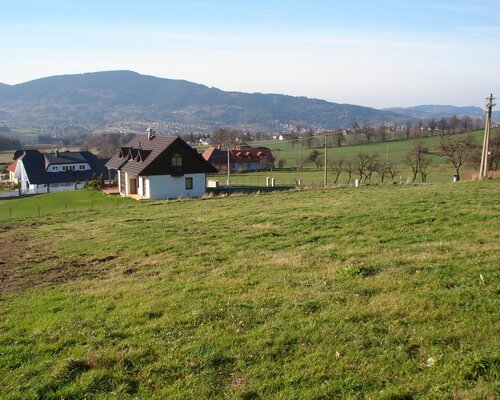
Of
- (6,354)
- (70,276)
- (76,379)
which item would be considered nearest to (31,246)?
(70,276)

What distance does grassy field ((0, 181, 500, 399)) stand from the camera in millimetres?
6684

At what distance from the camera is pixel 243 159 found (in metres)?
103

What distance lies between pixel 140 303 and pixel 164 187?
35.7 meters

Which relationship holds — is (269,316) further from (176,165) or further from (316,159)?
(316,159)

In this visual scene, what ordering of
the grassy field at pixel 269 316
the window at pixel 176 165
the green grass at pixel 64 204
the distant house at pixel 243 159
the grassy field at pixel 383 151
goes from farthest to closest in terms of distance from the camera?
the distant house at pixel 243 159 < the grassy field at pixel 383 151 < the window at pixel 176 165 < the green grass at pixel 64 204 < the grassy field at pixel 269 316

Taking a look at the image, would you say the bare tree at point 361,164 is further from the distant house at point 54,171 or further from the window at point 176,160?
the distant house at point 54,171

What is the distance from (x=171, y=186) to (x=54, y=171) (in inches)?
1409

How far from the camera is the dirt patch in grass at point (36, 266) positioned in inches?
550

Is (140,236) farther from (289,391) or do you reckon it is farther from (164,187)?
(164,187)

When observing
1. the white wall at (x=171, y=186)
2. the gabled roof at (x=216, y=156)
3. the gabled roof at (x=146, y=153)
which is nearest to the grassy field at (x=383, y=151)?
the gabled roof at (x=216, y=156)

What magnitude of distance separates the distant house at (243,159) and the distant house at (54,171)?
26445mm

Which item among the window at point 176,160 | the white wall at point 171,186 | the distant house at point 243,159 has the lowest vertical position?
the distant house at point 243,159

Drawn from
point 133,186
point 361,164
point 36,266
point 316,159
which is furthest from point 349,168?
point 36,266

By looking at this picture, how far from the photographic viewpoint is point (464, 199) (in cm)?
2222
